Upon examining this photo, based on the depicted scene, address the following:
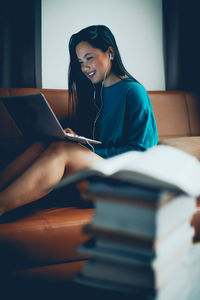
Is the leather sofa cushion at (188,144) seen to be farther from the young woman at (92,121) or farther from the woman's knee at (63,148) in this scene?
the woman's knee at (63,148)

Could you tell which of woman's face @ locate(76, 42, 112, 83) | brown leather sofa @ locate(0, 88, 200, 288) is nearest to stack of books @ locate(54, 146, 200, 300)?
brown leather sofa @ locate(0, 88, 200, 288)

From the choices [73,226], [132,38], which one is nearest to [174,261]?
[73,226]

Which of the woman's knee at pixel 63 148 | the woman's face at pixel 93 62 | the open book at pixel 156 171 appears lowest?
the woman's knee at pixel 63 148

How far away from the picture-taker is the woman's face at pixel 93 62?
5.27 feet

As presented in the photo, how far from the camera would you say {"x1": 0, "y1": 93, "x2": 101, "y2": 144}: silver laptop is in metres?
1.13

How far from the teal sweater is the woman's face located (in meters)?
0.09

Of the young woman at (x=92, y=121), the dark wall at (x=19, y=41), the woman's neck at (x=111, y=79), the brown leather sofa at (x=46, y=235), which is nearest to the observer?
the brown leather sofa at (x=46, y=235)

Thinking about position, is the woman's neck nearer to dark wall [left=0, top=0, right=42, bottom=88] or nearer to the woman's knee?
dark wall [left=0, top=0, right=42, bottom=88]

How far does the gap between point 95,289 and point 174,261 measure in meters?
0.15

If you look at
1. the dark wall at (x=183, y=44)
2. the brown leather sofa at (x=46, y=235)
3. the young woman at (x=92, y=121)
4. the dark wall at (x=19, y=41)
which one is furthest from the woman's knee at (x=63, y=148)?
the dark wall at (x=183, y=44)

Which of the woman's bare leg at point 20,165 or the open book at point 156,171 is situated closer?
the open book at point 156,171

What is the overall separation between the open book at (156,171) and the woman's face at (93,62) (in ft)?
Result: 3.84

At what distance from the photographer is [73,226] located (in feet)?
3.37

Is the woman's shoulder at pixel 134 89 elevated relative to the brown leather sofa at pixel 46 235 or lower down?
elevated
